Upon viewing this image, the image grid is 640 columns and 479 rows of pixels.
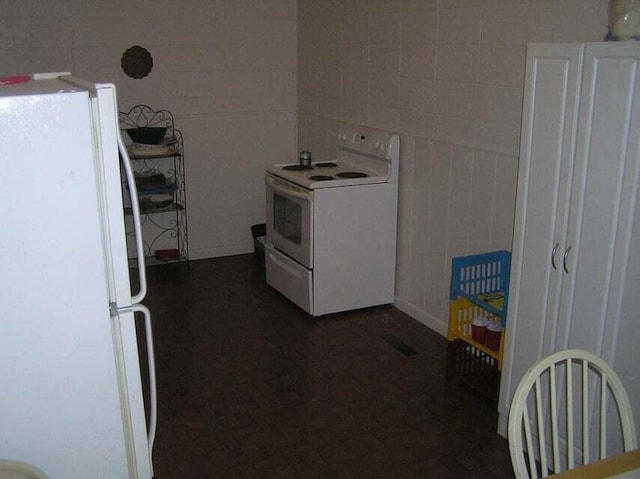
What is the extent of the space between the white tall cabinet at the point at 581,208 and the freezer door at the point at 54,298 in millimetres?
1556

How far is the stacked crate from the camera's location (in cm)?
310

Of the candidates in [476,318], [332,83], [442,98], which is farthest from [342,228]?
[332,83]

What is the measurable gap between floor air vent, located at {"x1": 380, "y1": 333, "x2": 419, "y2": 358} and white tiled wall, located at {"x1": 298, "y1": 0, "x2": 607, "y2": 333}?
0.86 ft

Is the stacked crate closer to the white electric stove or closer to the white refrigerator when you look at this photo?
the white electric stove

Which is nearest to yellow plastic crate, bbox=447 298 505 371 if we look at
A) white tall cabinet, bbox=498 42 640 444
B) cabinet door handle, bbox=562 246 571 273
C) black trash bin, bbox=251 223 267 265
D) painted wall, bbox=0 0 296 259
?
white tall cabinet, bbox=498 42 640 444

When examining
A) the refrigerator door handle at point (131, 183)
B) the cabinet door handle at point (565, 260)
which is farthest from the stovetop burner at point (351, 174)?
the refrigerator door handle at point (131, 183)

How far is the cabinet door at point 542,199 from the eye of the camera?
2.30 metres

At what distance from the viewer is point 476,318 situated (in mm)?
3201

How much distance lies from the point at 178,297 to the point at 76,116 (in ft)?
9.82

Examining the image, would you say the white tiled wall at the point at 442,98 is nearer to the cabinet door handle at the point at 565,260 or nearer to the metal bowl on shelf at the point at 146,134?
the cabinet door handle at the point at 565,260

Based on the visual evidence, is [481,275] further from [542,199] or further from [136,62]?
[136,62]

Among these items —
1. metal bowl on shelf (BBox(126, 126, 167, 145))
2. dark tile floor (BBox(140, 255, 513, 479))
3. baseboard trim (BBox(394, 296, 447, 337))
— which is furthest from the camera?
metal bowl on shelf (BBox(126, 126, 167, 145))

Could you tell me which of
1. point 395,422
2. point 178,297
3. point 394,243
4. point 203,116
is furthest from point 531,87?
point 203,116

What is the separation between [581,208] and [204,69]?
132 inches
